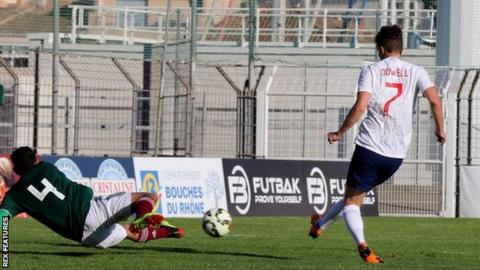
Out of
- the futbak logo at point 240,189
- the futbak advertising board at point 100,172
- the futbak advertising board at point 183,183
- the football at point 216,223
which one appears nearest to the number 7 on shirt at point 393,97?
the football at point 216,223

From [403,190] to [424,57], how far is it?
7518mm

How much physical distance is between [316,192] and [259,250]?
10.8 meters

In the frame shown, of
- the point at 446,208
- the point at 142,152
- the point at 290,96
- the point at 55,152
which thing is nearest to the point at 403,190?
the point at 446,208

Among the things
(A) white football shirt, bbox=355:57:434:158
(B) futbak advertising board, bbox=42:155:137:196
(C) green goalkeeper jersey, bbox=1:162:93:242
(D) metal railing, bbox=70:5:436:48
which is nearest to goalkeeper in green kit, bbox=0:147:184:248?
(C) green goalkeeper jersey, bbox=1:162:93:242

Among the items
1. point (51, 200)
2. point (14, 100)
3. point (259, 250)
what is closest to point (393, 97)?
point (259, 250)

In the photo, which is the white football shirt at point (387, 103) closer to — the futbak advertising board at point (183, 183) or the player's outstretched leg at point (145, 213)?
the player's outstretched leg at point (145, 213)

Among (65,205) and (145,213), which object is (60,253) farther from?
(145,213)

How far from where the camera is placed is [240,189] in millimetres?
24734

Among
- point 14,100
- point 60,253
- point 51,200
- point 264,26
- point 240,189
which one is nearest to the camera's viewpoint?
point 51,200

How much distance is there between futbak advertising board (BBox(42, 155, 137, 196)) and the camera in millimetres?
22984

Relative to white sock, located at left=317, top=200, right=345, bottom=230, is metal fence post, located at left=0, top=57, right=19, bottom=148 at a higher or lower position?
higher

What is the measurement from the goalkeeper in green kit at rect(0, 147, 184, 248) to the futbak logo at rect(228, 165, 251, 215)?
38.2ft

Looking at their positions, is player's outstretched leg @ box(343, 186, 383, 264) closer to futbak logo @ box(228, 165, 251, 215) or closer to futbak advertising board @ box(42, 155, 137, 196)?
futbak advertising board @ box(42, 155, 137, 196)

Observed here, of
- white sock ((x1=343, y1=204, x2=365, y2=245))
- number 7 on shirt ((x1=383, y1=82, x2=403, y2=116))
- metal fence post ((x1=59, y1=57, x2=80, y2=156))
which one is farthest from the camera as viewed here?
metal fence post ((x1=59, y1=57, x2=80, y2=156))
